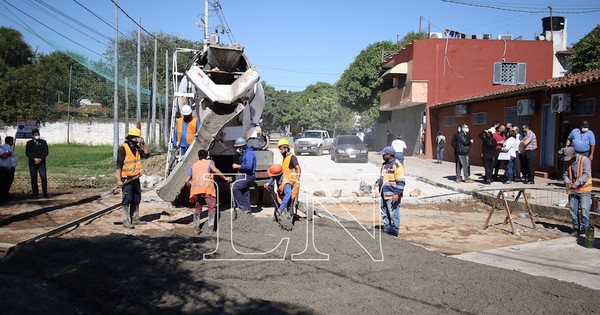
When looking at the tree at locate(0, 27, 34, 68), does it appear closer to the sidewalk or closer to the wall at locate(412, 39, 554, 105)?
the wall at locate(412, 39, 554, 105)

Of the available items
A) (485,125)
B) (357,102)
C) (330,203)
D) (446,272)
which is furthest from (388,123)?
(446,272)

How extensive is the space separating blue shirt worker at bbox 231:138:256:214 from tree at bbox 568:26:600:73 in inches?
808

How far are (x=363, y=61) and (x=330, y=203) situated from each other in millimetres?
30701

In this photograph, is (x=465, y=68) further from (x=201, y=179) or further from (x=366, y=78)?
(x=201, y=179)

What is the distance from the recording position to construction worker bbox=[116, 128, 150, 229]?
8.87 meters

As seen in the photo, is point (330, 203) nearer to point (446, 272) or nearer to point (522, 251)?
point (522, 251)

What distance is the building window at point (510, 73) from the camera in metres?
28.7

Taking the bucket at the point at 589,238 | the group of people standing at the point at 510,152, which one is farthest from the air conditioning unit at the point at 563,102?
the bucket at the point at 589,238

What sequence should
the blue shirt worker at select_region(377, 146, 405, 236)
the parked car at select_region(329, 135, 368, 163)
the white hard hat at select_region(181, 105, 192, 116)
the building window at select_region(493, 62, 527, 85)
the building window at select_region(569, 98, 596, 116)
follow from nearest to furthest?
the blue shirt worker at select_region(377, 146, 405, 236) → the white hard hat at select_region(181, 105, 192, 116) → the building window at select_region(569, 98, 596, 116) → the parked car at select_region(329, 135, 368, 163) → the building window at select_region(493, 62, 527, 85)

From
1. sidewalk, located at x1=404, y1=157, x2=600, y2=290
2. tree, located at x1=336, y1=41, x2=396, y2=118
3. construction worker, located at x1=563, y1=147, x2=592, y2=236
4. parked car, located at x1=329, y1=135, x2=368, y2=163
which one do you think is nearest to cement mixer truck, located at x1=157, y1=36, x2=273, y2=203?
sidewalk, located at x1=404, y1=157, x2=600, y2=290

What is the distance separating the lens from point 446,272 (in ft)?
19.4

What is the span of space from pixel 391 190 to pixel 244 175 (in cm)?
292

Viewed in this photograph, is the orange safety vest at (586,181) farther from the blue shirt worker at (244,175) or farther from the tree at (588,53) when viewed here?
the tree at (588,53)

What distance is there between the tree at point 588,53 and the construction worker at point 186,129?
21.1m
